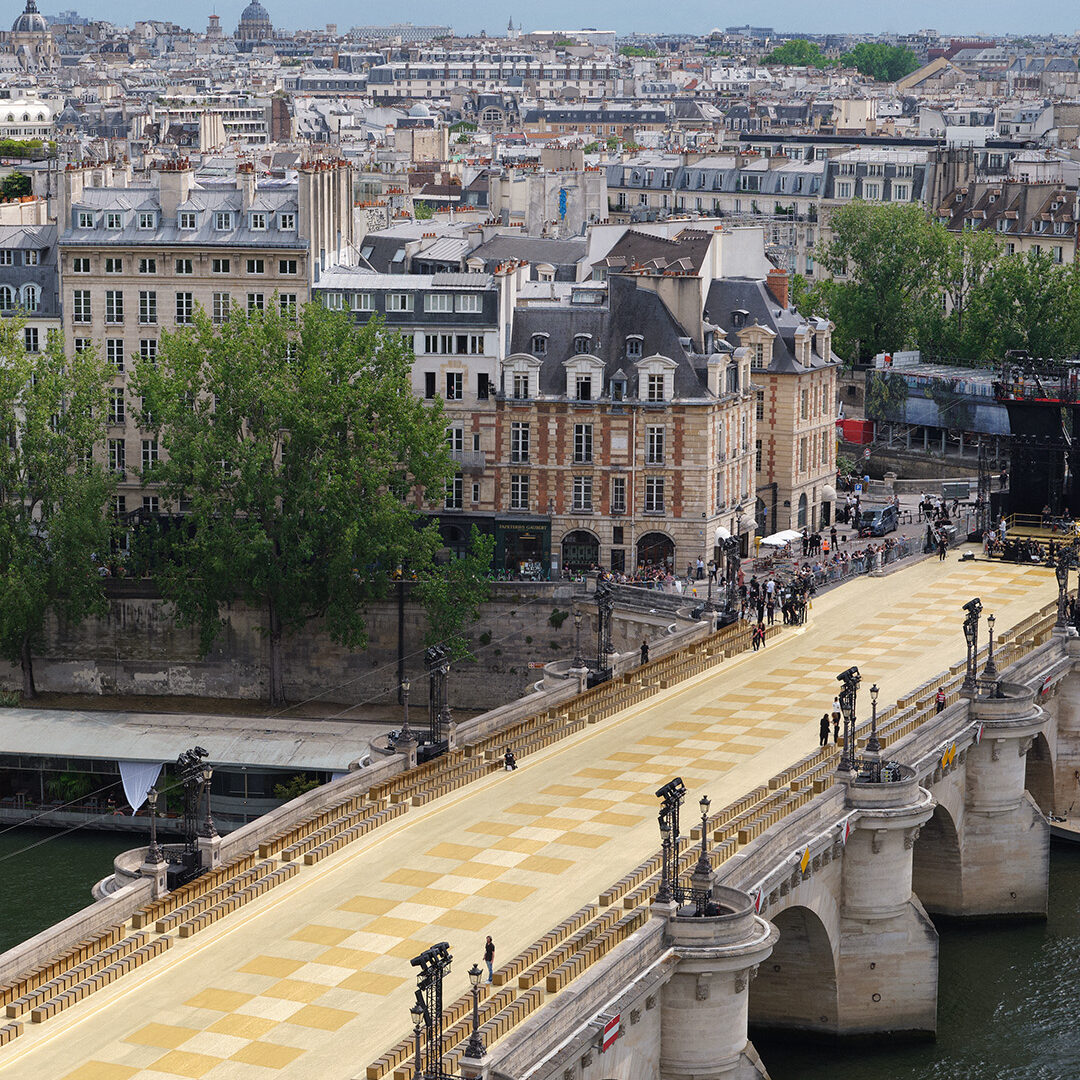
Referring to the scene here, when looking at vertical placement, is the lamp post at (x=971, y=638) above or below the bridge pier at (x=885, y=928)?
above

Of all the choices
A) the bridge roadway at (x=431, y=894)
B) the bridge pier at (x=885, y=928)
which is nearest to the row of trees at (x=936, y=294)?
the bridge roadway at (x=431, y=894)

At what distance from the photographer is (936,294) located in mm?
142125

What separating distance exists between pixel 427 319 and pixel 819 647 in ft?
84.1

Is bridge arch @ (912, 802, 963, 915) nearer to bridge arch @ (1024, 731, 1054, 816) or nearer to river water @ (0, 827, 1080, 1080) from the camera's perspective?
river water @ (0, 827, 1080, 1080)

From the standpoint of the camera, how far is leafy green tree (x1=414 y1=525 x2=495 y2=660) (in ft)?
303

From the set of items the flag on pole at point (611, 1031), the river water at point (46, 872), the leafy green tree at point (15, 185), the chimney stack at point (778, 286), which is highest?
the leafy green tree at point (15, 185)

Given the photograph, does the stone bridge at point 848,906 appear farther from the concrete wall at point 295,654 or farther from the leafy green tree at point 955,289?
the leafy green tree at point 955,289

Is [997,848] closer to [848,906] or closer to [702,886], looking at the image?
[848,906]

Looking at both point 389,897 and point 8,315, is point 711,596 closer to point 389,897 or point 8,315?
point 8,315

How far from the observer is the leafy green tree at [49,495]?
9081 cm

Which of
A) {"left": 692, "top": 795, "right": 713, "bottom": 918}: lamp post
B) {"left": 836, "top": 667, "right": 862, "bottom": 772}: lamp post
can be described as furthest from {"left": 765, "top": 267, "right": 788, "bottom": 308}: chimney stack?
{"left": 692, "top": 795, "right": 713, "bottom": 918}: lamp post

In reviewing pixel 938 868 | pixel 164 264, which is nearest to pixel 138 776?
pixel 164 264

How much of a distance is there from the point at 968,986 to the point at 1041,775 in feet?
48.8

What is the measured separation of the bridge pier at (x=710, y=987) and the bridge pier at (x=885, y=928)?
979 centimetres
